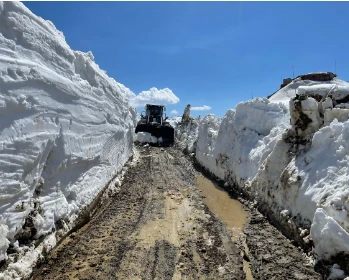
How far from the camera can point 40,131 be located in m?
5.75

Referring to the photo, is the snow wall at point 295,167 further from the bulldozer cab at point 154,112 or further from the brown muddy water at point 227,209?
the bulldozer cab at point 154,112

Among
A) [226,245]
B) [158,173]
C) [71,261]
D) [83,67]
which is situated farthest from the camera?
[158,173]

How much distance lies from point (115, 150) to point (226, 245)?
304 inches

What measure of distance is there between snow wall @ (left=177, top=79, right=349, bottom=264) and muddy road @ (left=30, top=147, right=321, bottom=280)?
0.66 meters

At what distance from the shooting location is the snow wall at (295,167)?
4.70m

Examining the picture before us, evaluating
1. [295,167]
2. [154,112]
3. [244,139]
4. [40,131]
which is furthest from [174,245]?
[154,112]

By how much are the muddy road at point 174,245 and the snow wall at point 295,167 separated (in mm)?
659

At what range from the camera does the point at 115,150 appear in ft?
40.6

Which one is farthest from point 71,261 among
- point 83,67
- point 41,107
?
point 83,67

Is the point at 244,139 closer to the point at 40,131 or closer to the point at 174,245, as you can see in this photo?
the point at 174,245

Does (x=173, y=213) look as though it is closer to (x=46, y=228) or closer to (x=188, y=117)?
(x=46, y=228)

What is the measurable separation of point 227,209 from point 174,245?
333cm

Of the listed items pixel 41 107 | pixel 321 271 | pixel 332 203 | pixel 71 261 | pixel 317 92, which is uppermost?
pixel 317 92

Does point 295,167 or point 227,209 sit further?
point 227,209
